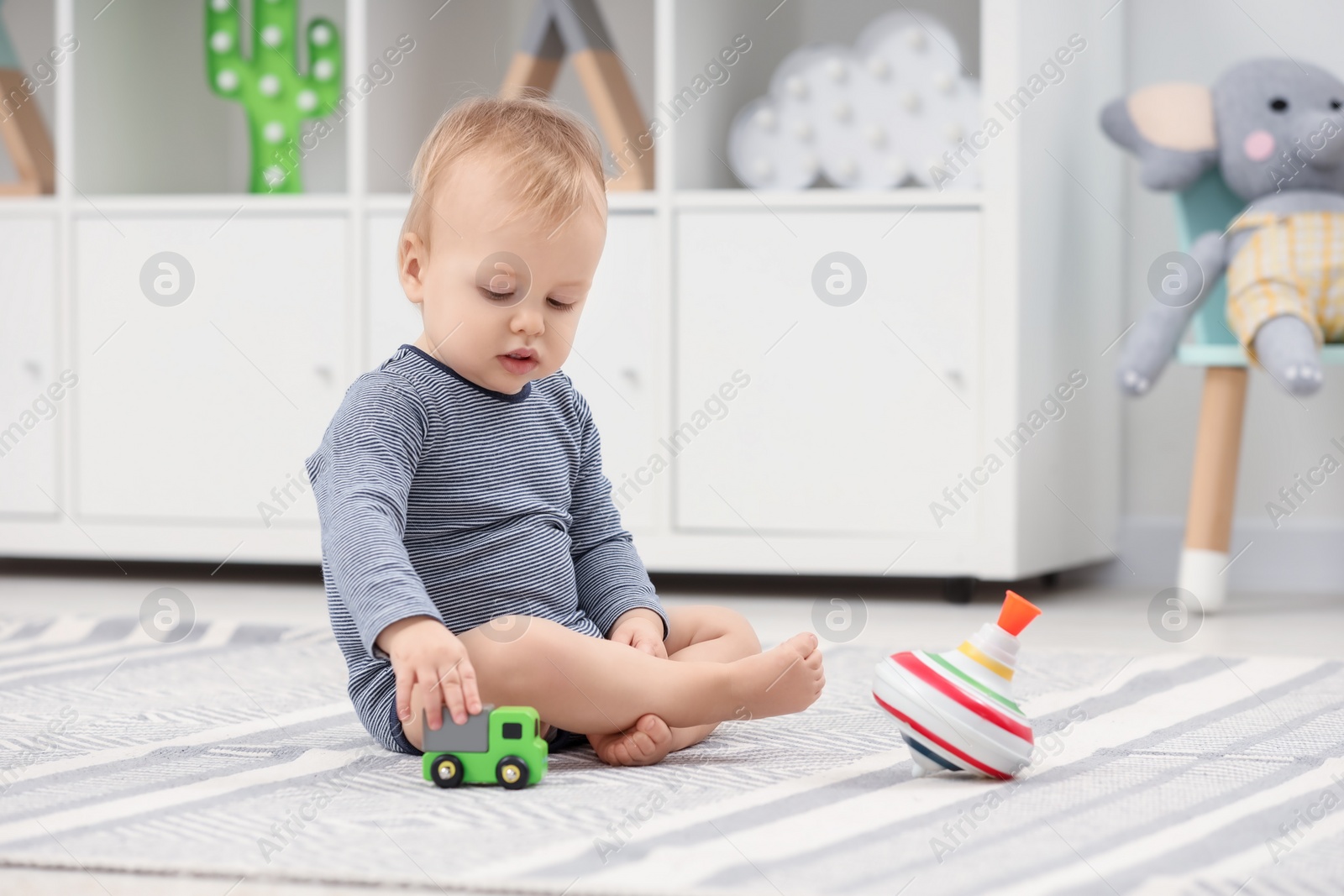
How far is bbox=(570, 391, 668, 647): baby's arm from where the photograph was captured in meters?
0.93

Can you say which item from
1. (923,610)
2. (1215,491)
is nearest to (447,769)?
(923,610)

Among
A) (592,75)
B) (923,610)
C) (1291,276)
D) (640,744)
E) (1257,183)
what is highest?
(592,75)

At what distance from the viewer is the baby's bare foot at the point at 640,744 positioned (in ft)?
2.64

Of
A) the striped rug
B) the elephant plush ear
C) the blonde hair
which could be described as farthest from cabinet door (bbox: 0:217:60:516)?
the elephant plush ear

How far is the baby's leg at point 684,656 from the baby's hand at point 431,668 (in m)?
0.13

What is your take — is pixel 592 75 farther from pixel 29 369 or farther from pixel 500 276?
pixel 500 276

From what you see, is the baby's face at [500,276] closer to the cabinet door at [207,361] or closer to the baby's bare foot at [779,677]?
the baby's bare foot at [779,677]

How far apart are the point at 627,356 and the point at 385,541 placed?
0.95 metres

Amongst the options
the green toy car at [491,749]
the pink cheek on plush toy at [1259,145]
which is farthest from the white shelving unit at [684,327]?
the green toy car at [491,749]

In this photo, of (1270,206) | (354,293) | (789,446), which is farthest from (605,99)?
(1270,206)

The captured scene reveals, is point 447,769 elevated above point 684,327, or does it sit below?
below

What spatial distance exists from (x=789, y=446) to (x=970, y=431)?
0.69 feet

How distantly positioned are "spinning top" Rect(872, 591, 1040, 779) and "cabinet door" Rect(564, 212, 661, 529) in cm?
93

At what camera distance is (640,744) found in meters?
0.80
